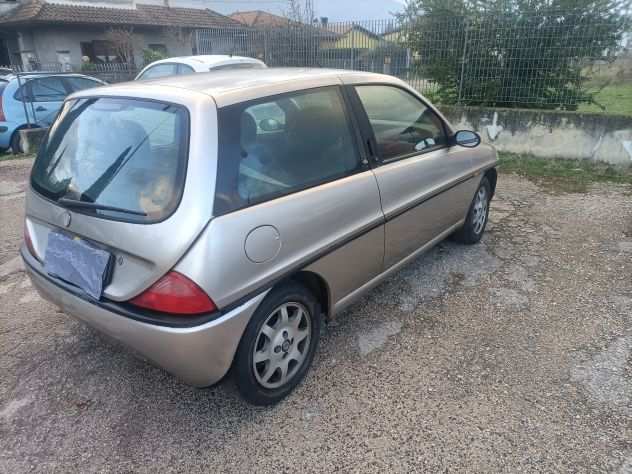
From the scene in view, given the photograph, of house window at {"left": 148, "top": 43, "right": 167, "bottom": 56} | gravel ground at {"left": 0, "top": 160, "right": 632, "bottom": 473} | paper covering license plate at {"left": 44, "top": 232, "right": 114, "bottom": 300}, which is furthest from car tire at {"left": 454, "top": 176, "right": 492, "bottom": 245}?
house window at {"left": 148, "top": 43, "right": 167, "bottom": 56}

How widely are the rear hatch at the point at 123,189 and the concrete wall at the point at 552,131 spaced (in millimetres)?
7016

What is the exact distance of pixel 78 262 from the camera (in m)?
Answer: 2.30

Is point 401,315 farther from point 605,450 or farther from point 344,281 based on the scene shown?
point 605,450

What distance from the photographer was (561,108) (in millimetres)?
8055

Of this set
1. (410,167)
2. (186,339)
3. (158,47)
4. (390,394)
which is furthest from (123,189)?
(158,47)

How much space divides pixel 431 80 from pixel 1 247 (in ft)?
24.9

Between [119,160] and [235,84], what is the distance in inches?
28.0

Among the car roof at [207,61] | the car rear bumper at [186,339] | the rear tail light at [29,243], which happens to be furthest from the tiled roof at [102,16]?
the car rear bumper at [186,339]

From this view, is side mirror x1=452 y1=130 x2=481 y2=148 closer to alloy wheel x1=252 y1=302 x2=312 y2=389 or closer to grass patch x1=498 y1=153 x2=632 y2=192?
alloy wheel x1=252 y1=302 x2=312 y2=389

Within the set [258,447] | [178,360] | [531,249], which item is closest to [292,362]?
[258,447]

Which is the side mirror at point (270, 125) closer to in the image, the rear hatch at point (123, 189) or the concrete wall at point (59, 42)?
the rear hatch at point (123, 189)

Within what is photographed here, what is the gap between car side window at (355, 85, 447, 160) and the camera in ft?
10.1

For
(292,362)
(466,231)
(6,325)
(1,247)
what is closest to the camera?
(292,362)

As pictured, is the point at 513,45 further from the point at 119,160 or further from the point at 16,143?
the point at 16,143
